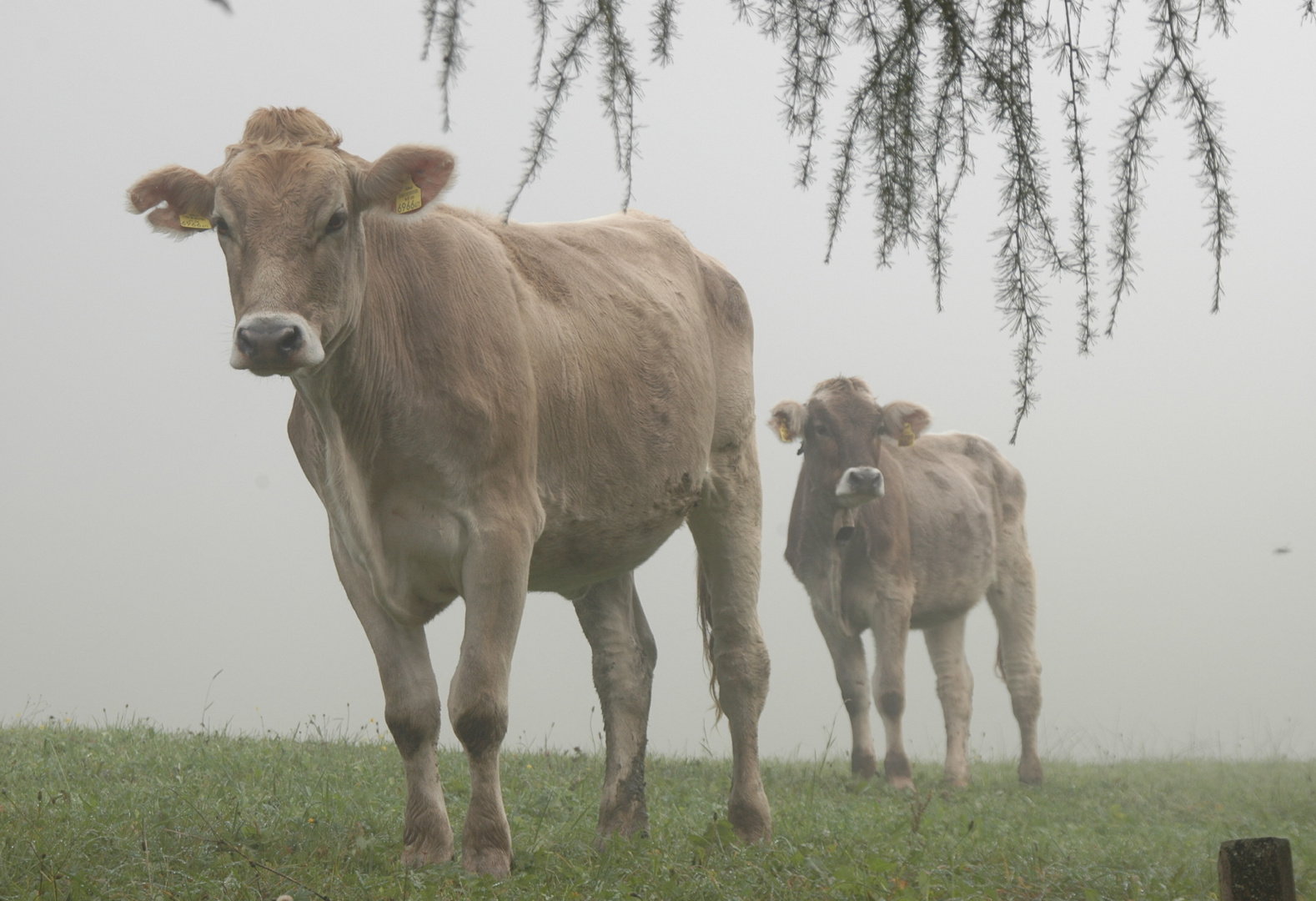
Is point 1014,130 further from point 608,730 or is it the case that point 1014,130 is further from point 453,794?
point 453,794

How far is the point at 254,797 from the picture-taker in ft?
18.0

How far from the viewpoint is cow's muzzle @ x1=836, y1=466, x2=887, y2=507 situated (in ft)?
34.0

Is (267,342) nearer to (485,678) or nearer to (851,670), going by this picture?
(485,678)

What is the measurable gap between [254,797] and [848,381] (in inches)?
282

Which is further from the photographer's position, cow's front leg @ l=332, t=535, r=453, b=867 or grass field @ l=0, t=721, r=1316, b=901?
cow's front leg @ l=332, t=535, r=453, b=867

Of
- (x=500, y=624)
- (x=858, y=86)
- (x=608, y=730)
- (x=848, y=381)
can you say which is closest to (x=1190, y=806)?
(x=848, y=381)

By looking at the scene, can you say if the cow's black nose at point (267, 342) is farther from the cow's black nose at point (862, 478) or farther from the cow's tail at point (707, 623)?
the cow's black nose at point (862, 478)

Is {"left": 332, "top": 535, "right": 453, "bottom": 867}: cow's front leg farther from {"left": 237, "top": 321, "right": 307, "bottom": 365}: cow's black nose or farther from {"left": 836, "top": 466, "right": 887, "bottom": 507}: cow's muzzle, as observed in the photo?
{"left": 836, "top": 466, "right": 887, "bottom": 507}: cow's muzzle

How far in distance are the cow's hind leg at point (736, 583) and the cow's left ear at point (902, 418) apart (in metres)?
4.98

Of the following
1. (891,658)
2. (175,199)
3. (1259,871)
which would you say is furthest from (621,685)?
(891,658)

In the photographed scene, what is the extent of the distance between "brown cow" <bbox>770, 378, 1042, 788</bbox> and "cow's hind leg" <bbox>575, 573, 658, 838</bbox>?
446 centimetres

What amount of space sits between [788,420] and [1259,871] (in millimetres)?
8175

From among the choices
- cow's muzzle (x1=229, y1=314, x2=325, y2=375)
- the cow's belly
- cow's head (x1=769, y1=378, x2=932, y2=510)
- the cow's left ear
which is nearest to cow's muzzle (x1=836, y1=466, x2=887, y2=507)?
cow's head (x1=769, y1=378, x2=932, y2=510)

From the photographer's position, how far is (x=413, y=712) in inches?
191
